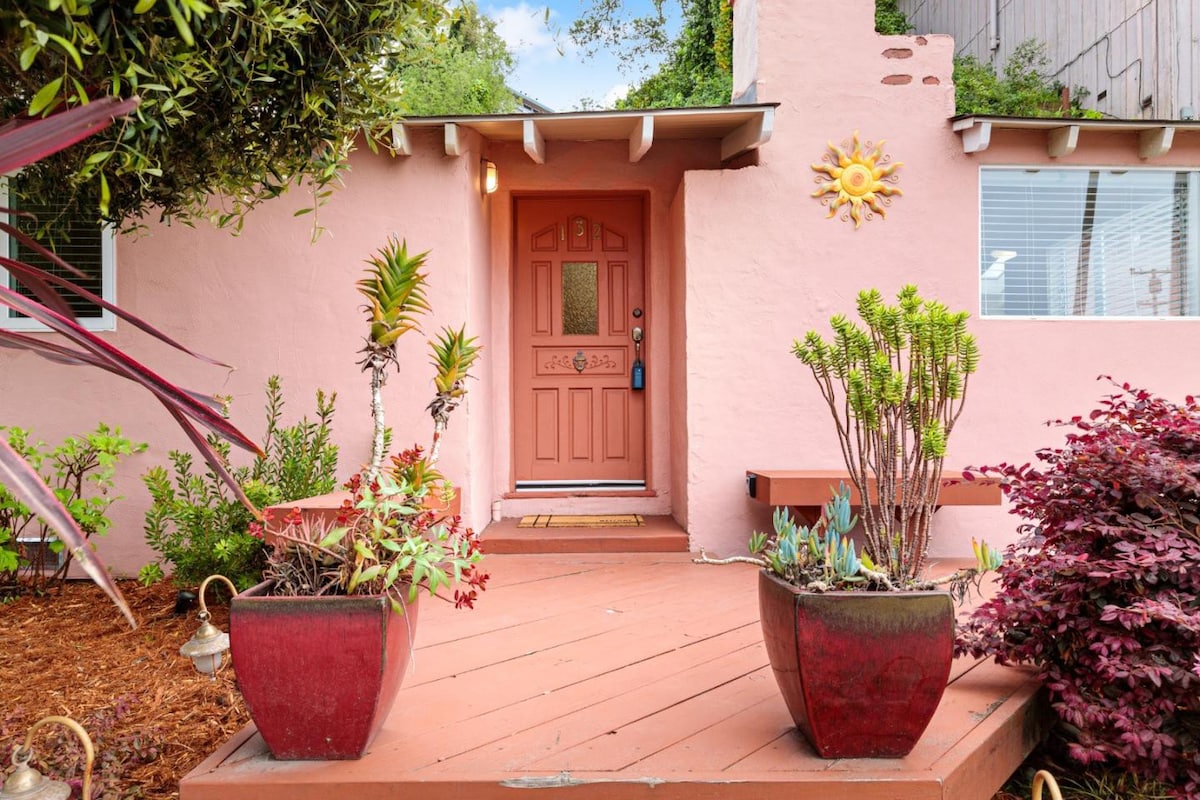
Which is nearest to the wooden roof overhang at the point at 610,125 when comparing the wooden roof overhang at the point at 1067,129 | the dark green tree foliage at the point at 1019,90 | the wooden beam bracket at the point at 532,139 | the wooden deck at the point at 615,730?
the wooden beam bracket at the point at 532,139

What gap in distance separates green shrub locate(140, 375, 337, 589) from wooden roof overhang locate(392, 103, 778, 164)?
5.42ft

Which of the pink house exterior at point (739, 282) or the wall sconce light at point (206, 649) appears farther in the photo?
the pink house exterior at point (739, 282)

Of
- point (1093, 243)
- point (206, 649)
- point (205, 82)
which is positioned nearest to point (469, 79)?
point (1093, 243)

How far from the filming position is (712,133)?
491 cm

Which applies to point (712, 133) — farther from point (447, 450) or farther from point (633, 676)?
point (633, 676)

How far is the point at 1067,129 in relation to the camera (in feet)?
14.4

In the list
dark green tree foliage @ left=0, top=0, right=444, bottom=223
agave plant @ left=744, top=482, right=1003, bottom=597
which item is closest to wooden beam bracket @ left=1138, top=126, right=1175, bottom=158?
agave plant @ left=744, top=482, right=1003, bottom=597

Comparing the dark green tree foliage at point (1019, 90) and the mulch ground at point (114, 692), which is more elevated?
the dark green tree foliage at point (1019, 90)

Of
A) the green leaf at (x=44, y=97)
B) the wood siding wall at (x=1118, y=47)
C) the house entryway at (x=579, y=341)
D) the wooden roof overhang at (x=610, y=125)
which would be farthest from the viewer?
the wood siding wall at (x=1118, y=47)

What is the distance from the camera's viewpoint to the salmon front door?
212 inches

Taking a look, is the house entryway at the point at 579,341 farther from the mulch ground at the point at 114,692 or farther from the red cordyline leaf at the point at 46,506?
the red cordyline leaf at the point at 46,506

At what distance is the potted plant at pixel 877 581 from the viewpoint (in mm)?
1825

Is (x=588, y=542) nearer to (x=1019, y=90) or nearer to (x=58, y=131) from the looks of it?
(x=58, y=131)

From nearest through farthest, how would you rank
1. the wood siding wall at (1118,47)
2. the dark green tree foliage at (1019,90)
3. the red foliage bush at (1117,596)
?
1. the red foliage bush at (1117,596)
2. the wood siding wall at (1118,47)
3. the dark green tree foliage at (1019,90)
